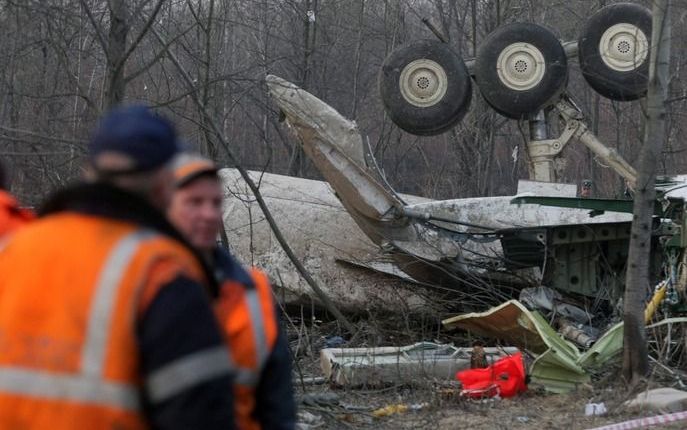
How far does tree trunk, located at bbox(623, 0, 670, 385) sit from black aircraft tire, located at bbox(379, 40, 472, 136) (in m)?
4.39

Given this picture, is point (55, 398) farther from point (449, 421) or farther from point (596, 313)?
point (596, 313)

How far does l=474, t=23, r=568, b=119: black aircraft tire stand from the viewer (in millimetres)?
11070

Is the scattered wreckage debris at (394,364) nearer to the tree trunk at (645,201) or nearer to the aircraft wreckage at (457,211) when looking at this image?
the tree trunk at (645,201)

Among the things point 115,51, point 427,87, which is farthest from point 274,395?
point 427,87

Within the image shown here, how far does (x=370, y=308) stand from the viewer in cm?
1071

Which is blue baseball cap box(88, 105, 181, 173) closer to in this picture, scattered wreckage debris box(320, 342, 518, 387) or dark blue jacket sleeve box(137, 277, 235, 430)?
dark blue jacket sleeve box(137, 277, 235, 430)

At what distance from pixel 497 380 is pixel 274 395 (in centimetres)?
520

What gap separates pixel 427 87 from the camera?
1130 cm

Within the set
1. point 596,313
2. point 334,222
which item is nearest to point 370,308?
point 334,222

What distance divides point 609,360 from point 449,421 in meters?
1.83

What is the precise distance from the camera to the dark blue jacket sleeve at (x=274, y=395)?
2.54 meters

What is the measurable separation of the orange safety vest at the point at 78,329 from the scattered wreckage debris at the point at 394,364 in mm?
5975

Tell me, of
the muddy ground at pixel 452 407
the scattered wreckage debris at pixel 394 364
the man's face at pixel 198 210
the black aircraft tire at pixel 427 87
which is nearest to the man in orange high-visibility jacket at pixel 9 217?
the man's face at pixel 198 210

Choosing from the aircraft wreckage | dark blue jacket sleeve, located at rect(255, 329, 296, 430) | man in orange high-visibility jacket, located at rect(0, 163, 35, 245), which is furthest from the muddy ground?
dark blue jacket sleeve, located at rect(255, 329, 296, 430)
